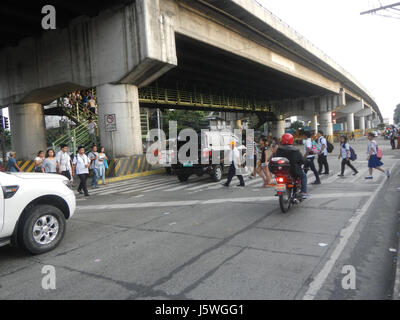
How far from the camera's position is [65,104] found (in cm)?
2355

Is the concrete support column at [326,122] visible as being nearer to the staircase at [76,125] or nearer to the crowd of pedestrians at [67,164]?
the staircase at [76,125]

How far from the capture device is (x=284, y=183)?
6.61 m

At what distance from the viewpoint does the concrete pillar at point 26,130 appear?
19.1 metres

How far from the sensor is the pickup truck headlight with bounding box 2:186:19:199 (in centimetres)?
436

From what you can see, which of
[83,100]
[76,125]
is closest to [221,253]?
[83,100]

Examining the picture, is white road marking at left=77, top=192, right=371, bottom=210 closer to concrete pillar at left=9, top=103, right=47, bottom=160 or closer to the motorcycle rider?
the motorcycle rider

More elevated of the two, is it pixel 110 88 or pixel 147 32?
pixel 147 32

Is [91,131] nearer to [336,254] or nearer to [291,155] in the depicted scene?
[291,155]

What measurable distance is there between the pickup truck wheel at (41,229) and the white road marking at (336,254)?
12.5 feet

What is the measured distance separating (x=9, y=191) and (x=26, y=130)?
16.8 metres

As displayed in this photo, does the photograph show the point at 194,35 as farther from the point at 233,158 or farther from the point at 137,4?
the point at 233,158

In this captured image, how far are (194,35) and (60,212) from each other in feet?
44.3

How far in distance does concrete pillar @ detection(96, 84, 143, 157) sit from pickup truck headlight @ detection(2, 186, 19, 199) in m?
11.1
